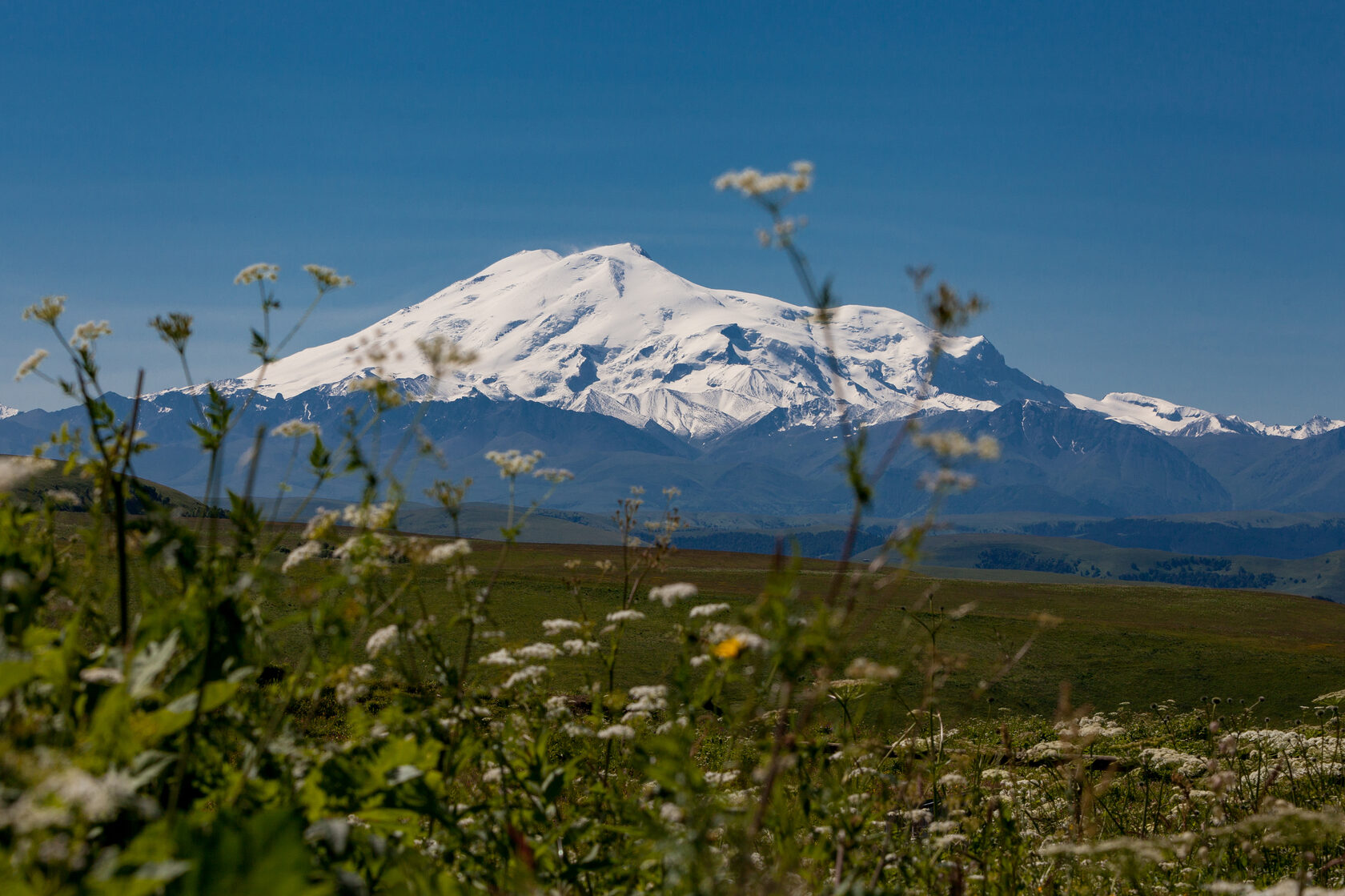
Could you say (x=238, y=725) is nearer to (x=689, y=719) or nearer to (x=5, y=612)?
(x=5, y=612)

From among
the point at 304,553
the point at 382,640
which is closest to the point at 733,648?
the point at 382,640

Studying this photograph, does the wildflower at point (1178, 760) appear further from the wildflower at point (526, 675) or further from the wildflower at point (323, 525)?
the wildflower at point (323, 525)

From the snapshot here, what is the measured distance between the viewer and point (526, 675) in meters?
3.75

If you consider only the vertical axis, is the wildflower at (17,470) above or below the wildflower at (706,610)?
above

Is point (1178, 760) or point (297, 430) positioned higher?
point (297, 430)

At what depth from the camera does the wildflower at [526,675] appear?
11.9 ft

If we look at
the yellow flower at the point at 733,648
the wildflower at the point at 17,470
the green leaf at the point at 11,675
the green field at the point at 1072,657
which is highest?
the wildflower at the point at 17,470

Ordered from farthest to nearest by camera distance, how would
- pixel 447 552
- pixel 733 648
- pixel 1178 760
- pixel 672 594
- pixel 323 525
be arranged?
1. pixel 1178 760
2. pixel 447 552
3. pixel 323 525
4. pixel 672 594
5. pixel 733 648

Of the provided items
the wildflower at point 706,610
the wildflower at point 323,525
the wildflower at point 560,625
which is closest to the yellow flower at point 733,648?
the wildflower at point 706,610

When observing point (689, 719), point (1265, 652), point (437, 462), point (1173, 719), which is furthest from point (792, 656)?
point (1265, 652)

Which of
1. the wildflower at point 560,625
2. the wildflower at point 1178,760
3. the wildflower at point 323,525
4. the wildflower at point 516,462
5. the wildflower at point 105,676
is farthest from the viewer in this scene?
the wildflower at point 1178,760

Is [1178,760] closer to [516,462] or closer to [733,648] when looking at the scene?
[516,462]

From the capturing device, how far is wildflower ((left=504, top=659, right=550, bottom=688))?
3.63 meters

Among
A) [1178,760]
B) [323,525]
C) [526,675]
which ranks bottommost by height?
A: [1178,760]
